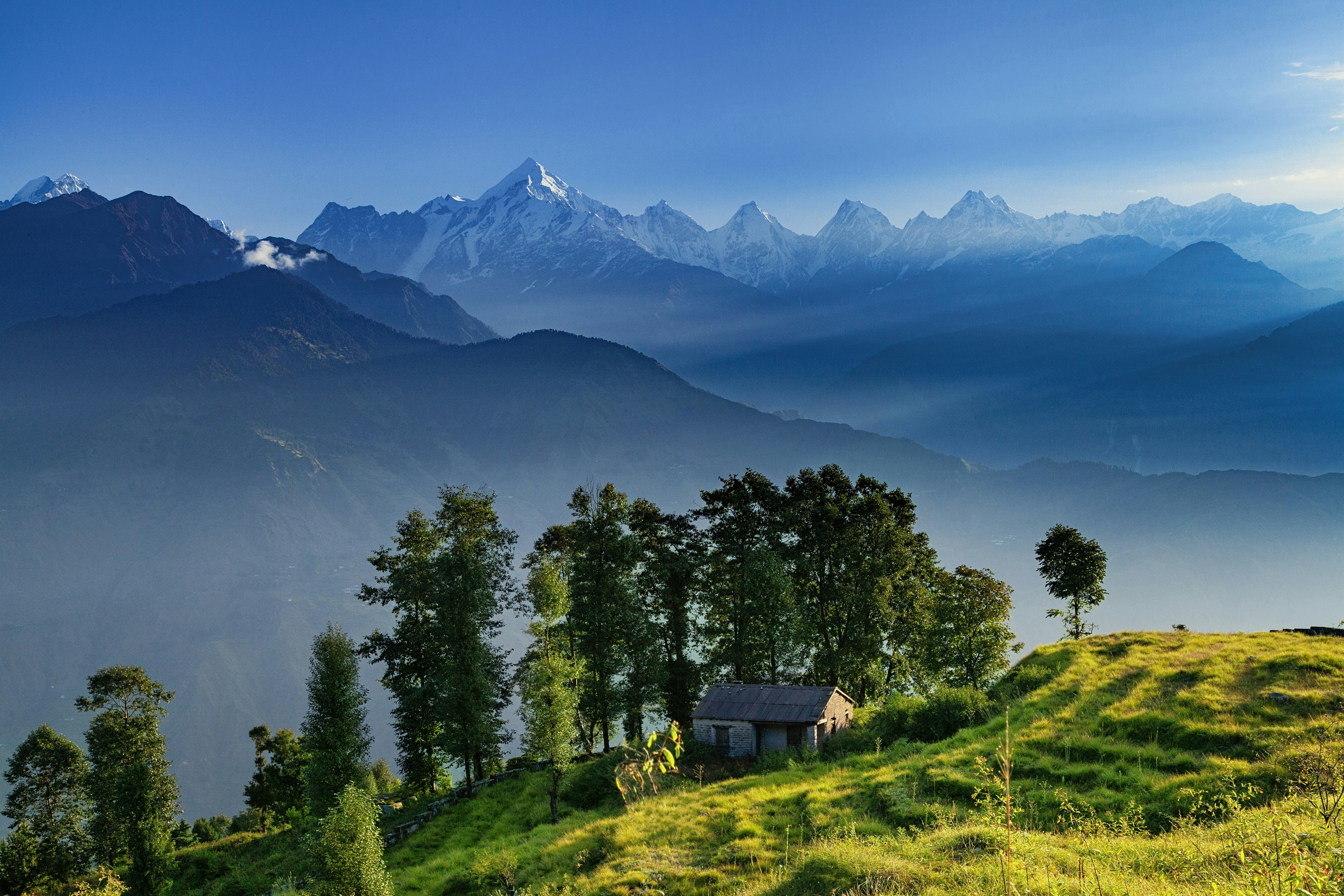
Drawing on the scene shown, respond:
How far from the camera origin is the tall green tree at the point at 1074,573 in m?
47.1

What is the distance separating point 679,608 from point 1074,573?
27.4m

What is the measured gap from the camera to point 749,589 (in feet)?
139

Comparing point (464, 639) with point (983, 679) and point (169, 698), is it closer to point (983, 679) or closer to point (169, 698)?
point (169, 698)

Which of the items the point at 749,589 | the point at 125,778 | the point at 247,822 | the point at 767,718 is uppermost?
the point at 749,589

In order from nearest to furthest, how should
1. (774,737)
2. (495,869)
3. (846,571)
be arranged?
(495,869) → (774,737) → (846,571)

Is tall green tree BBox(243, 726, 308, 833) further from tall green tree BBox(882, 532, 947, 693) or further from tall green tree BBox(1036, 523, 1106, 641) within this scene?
tall green tree BBox(1036, 523, 1106, 641)

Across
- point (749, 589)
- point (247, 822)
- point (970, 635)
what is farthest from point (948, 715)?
point (247, 822)

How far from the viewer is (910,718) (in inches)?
1253

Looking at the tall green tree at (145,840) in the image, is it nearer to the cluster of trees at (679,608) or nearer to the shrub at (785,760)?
the cluster of trees at (679,608)

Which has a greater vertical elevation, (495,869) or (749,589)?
(749,589)

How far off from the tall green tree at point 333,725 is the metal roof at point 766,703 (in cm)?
→ 1918

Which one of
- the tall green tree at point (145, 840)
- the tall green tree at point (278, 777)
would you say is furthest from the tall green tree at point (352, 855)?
the tall green tree at point (278, 777)

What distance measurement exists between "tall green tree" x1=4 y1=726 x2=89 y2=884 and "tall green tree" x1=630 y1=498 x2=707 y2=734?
121 ft

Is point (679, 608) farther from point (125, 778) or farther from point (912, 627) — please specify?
point (125, 778)
